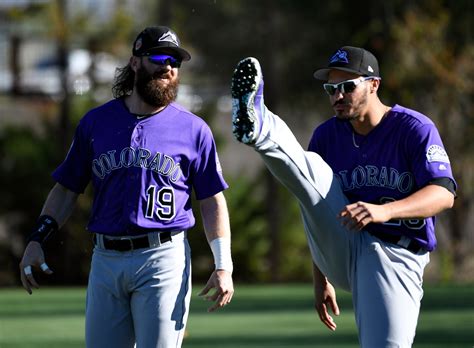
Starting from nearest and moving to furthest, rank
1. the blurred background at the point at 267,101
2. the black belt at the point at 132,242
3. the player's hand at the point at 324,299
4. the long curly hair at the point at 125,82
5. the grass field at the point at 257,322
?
the black belt at the point at 132,242
the long curly hair at the point at 125,82
the player's hand at the point at 324,299
the grass field at the point at 257,322
the blurred background at the point at 267,101

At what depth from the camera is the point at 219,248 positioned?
232 inches

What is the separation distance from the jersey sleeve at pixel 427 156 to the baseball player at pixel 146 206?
1.02 meters

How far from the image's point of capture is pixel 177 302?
5.78m

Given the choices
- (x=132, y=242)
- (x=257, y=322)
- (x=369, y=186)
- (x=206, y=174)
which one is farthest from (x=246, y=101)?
(x=257, y=322)

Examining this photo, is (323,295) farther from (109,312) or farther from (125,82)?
(125,82)

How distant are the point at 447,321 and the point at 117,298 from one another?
8.25 meters

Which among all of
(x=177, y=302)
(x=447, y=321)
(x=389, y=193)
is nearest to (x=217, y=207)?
(x=177, y=302)

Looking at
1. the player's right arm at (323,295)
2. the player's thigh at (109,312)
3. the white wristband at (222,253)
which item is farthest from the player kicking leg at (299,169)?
the player's thigh at (109,312)

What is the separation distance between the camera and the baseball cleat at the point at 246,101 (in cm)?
554

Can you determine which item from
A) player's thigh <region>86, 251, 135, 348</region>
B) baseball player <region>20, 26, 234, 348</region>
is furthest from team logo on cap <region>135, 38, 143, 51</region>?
player's thigh <region>86, 251, 135, 348</region>

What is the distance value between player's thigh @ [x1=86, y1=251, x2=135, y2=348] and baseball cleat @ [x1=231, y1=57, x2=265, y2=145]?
935mm

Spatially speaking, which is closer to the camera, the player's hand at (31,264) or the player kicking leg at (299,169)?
the player kicking leg at (299,169)

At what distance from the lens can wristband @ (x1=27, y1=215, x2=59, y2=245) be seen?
6070 mm

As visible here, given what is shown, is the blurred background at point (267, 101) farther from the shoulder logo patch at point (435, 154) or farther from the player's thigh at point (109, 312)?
the player's thigh at point (109, 312)
